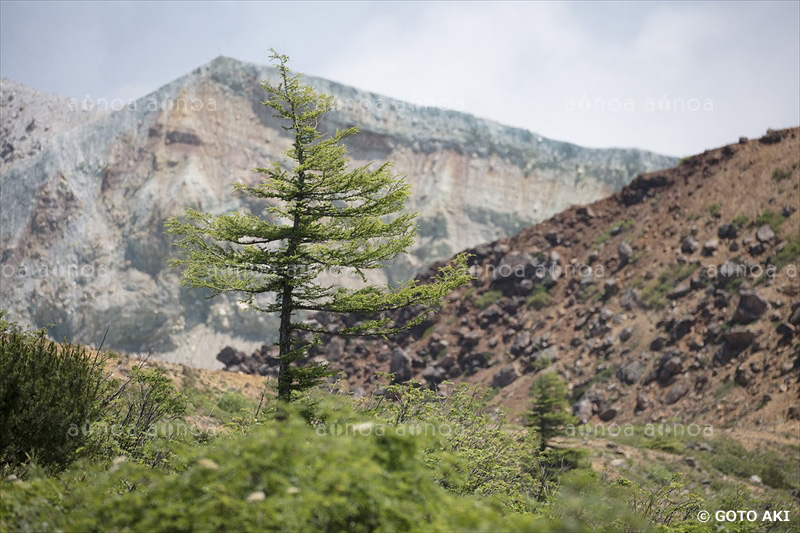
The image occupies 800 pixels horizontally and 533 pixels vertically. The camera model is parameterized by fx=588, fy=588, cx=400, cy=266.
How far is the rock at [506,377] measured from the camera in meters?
31.2

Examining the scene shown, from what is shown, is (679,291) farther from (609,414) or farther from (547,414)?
(547,414)

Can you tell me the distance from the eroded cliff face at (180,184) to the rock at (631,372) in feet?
115

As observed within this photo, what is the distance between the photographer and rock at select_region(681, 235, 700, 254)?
3216 cm

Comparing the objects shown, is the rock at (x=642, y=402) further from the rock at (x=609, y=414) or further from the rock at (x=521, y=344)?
the rock at (x=521, y=344)

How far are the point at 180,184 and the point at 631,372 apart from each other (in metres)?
46.4

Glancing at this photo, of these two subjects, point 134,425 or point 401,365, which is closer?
point 134,425

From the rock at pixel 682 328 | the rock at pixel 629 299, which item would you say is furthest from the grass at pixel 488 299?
the rock at pixel 682 328

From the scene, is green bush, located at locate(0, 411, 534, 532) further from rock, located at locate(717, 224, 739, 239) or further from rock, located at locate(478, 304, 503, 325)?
rock, located at locate(478, 304, 503, 325)

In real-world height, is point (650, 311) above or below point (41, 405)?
above

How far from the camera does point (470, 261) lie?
41625 mm

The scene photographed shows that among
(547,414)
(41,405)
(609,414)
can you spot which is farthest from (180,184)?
(41,405)

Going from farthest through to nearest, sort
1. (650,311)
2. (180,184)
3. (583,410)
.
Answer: (180,184), (650,311), (583,410)

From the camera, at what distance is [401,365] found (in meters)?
34.2

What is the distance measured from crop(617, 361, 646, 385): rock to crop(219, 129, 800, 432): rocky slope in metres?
0.09
